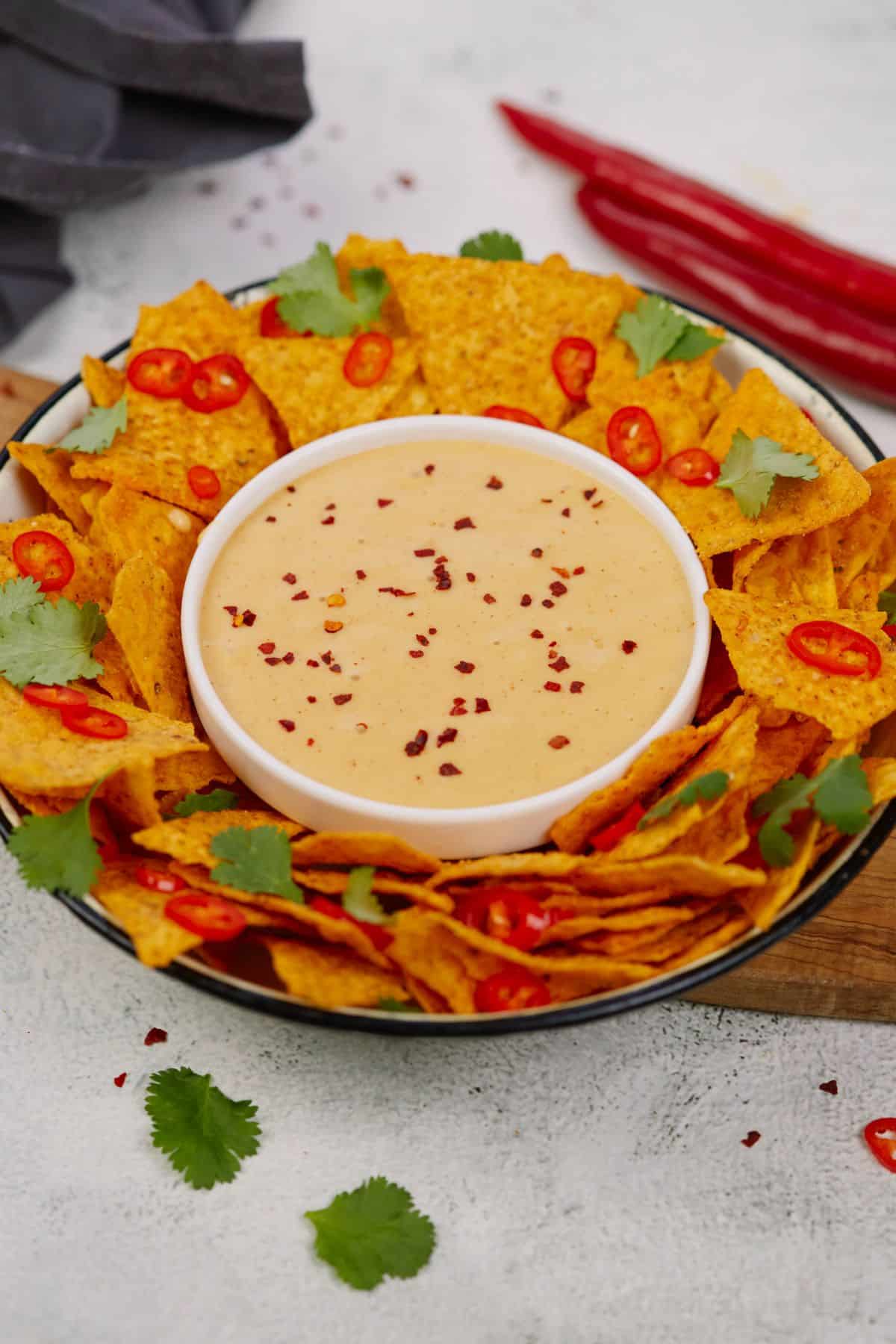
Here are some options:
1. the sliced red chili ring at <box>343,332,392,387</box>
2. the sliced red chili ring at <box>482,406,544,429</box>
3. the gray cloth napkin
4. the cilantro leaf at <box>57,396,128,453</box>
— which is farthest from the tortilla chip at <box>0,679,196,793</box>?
the gray cloth napkin

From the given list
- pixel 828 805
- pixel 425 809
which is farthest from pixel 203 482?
pixel 828 805

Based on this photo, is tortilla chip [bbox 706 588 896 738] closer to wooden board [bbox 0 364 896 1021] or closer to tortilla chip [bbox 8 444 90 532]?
wooden board [bbox 0 364 896 1021]

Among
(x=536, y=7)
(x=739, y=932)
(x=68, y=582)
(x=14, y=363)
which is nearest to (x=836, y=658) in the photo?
(x=739, y=932)

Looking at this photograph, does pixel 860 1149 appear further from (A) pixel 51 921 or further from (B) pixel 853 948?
(A) pixel 51 921

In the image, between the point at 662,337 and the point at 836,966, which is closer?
the point at 836,966

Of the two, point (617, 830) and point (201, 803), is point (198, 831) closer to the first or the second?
point (201, 803)
